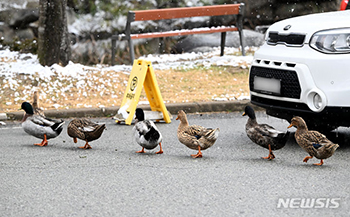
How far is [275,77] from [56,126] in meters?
2.70

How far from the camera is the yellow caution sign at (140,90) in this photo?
8.70m

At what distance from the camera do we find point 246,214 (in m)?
4.28

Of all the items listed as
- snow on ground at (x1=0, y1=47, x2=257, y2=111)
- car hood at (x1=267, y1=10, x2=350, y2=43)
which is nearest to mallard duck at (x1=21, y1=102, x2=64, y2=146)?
snow on ground at (x1=0, y1=47, x2=257, y2=111)

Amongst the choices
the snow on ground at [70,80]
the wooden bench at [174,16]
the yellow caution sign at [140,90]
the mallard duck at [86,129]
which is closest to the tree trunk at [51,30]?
the snow on ground at [70,80]

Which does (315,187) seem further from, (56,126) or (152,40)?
(152,40)

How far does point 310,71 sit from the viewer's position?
246 inches

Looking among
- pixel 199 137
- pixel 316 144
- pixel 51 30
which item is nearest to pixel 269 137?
pixel 316 144

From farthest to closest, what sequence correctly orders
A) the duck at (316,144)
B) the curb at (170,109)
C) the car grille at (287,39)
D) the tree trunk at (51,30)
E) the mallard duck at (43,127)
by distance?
1. the tree trunk at (51,30)
2. the curb at (170,109)
3. the mallard duck at (43,127)
4. the car grille at (287,39)
5. the duck at (316,144)

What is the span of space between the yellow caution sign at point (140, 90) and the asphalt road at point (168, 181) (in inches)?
50.7

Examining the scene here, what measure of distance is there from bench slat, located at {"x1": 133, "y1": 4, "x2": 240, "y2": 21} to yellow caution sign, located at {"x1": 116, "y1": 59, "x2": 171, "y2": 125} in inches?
153

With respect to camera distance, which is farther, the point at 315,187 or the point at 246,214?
the point at 315,187

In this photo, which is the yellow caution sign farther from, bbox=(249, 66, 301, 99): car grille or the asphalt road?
bbox=(249, 66, 301, 99): car grille

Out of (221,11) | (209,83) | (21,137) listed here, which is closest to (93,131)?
(21,137)

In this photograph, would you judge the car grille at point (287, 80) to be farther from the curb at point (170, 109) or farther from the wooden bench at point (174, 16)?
the wooden bench at point (174, 16)
